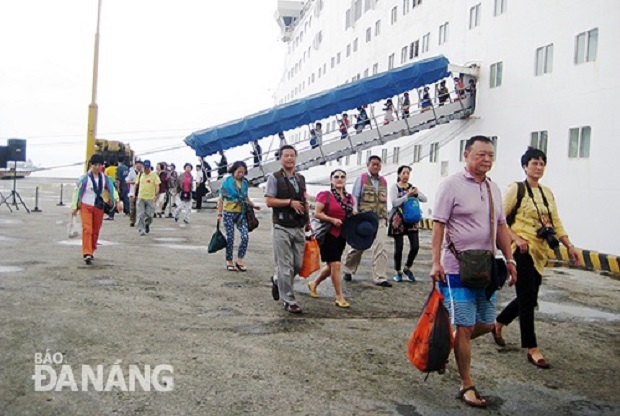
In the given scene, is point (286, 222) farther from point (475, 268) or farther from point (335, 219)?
point (475, 268)

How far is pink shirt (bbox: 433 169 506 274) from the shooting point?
165 inches

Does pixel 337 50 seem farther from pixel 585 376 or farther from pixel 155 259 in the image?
pixel 585 376

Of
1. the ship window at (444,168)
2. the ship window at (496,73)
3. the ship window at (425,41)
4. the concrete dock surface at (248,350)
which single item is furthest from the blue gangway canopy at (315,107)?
the concrete dock surface at (248,350)

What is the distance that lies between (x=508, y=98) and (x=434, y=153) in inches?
204

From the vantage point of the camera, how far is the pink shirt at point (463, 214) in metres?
4.20

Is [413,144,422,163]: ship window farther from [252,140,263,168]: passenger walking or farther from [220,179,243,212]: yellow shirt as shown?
[220,179,243,212]: yellow shirt

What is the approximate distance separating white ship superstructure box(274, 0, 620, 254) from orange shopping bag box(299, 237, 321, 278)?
911cm

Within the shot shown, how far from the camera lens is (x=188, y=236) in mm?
14094

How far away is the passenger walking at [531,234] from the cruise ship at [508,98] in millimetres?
8995

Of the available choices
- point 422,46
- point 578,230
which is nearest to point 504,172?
point 578,230

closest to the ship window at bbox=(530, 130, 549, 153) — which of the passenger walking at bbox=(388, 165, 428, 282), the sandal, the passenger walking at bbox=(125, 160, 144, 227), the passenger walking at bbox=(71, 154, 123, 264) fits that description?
the passenger walking at bbox=(388, 165, 428, 282)

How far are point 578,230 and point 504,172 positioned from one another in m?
3.86

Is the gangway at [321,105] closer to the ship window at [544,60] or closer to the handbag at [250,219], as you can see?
the ship window at [544,60]

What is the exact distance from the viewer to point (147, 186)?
13516 millimetres
